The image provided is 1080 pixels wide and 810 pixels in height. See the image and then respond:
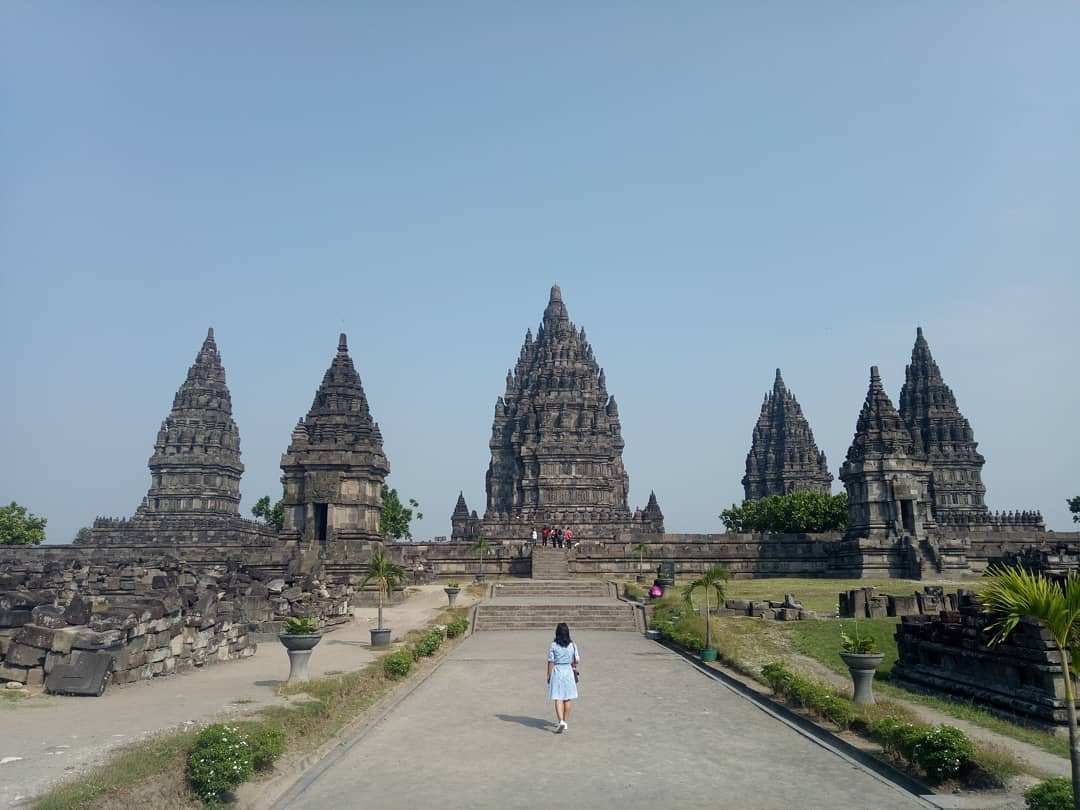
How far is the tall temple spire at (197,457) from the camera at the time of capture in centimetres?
6066

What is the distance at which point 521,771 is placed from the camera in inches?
332

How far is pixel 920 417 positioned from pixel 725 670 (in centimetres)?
6183

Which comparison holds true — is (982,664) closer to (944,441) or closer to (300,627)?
(300,627)

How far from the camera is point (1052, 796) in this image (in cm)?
636

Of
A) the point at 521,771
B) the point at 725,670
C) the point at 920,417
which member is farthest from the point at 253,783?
the point at 920,417

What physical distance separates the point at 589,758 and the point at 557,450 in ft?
182

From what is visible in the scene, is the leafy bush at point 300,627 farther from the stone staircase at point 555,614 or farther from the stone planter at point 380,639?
the stone staircase at point 555,614

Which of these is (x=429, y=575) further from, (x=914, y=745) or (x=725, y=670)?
(x=914, y=745)

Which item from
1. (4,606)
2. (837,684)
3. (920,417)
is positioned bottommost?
(837,684)

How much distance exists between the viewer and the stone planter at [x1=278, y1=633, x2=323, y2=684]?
13.0 m

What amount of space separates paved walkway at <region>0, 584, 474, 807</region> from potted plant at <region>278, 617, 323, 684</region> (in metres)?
0.50

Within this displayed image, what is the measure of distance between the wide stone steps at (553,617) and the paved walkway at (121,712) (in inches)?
248

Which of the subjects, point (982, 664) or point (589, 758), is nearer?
point (589, 758)

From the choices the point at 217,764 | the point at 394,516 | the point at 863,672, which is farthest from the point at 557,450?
the point at 217,764
